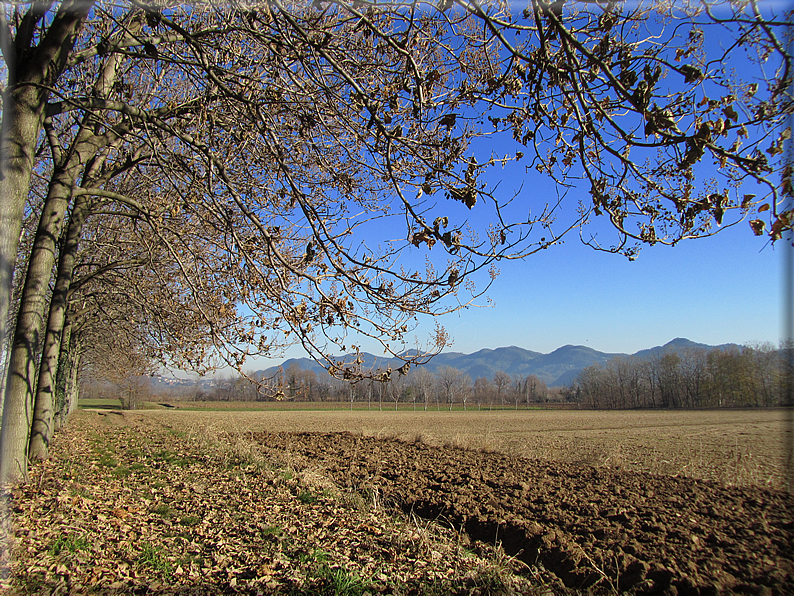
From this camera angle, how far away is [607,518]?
652cm

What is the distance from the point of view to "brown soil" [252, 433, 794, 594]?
4.69 m

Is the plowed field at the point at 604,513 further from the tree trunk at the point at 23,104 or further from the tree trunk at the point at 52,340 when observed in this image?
the tree trunk at the point at 23,104

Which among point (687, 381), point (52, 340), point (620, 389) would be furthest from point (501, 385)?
point (52, 340)

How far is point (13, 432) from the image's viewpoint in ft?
20.3

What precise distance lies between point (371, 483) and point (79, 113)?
8.60m

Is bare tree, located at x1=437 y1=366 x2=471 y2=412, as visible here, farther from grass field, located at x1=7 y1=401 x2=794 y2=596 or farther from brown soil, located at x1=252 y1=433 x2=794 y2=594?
grass field, located at x1=7 y1=401 x2=794 y2=596

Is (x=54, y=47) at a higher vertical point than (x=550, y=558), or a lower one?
higher

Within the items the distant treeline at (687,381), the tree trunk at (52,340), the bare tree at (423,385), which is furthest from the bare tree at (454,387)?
the tree trunk at (52,340)

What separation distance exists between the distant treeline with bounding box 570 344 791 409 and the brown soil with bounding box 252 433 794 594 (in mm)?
54708

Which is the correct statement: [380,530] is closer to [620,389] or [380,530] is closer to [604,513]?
[604,513]

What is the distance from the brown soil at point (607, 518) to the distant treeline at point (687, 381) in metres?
54.7

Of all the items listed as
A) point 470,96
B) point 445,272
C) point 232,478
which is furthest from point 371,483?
point 470,96

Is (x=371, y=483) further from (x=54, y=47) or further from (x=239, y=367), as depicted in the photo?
(x=54, y=47)

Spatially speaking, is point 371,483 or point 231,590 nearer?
point 231,590
